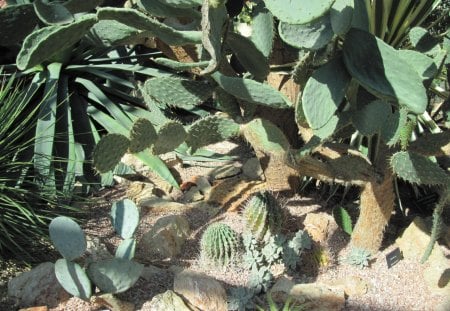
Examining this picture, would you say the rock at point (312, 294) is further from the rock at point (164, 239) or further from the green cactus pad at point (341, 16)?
the green cactus pad at point (341, 16)

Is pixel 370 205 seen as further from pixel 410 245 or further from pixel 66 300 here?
pixel 66 300

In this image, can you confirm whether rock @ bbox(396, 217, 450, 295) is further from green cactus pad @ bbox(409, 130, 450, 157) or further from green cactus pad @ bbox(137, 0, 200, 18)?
green cactus pad @ bbox(137, 0, 200, 18)

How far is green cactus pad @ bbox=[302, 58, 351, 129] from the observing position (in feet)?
7.28

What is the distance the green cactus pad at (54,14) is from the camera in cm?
224

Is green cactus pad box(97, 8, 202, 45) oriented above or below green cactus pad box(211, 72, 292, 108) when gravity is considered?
above

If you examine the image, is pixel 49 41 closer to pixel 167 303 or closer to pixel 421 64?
pixel 167 303

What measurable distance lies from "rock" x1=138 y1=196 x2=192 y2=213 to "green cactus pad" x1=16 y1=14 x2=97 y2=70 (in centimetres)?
168

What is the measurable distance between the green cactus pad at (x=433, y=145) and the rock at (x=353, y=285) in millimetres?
675

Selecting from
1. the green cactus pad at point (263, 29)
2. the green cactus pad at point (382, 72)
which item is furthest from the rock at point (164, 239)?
the green cactus pad at point (382, 72)

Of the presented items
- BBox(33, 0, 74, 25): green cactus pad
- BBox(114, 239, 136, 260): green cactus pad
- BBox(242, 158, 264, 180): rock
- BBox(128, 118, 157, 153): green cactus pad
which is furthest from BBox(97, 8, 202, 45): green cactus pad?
BBox(242, 158, 264, 180): rock

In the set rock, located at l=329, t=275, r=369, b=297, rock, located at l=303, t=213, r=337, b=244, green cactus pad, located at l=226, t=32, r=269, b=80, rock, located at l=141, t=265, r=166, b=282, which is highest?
green cactus pad, located at l=226, t=32, r=269, b=80

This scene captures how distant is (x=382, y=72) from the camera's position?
2129 mm

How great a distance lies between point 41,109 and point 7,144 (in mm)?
606

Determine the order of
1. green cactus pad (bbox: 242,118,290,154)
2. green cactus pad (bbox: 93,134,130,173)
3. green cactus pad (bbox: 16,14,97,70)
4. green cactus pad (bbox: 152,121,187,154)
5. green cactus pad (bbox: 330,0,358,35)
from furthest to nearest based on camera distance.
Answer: green cactus pad (bbox: 242,118,290,154)
green cactus pad (bbox: 152,121,187,154)
green cactus pad (bbox: 93,134,130,173)
green cactus pad (bbox: 16,14,97,70)
green cactus pad (bbox: 330,0,358,35)
